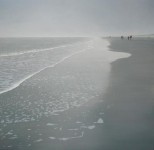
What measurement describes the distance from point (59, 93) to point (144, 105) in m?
4.88

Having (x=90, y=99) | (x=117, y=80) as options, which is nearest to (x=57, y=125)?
(x=90, y=99)

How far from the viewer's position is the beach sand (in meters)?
7.91

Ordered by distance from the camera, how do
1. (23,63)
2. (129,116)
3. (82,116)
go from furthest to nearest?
(23,63) → (82,116) → (129,116)

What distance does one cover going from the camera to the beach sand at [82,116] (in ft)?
26.0

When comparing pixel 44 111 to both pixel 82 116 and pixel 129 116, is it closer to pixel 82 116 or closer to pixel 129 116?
pixel 82 116

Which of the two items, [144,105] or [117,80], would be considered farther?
[117,80]

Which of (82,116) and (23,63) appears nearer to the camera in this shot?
(82,116)

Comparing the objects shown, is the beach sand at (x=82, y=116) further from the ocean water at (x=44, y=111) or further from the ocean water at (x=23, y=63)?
the ocean water at (x=23, y=63)

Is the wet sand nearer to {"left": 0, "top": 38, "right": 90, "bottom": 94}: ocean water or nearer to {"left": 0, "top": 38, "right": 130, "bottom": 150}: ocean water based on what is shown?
{"left": 0, "top": 38, "right": 130, "bottom": 150}: ocean water

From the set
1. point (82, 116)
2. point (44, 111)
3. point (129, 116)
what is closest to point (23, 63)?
point (44, 111)

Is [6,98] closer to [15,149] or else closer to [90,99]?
[90,99]

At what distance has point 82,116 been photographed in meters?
10.5

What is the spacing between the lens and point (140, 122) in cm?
962

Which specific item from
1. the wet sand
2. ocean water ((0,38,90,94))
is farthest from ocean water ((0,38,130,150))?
the wet sand
